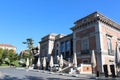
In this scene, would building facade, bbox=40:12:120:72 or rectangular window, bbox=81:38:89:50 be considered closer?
building facade, bbox=40:12:120:72

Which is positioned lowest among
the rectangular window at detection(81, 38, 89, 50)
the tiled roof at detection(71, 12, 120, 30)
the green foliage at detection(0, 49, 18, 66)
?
the green foliage at detection(0, 49, 18, 66)

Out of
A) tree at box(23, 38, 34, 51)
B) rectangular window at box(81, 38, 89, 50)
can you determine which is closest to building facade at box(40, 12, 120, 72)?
rectangular window at box(81, 38, 89, 50)

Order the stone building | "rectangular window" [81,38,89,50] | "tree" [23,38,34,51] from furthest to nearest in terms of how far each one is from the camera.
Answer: "tree" [23,38,34,51], "rectangular window" [81,38,89,50], the stone building

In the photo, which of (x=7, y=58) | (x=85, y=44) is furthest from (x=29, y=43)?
(x=85, y=44)

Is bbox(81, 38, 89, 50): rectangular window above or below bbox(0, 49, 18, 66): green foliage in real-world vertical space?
above

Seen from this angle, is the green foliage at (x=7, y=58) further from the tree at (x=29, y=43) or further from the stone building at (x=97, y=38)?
the stone building at (x=97, y=38)

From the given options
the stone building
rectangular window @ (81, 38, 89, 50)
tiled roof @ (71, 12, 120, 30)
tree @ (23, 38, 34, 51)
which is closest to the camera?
the stone building

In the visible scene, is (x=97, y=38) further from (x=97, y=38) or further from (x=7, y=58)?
(x=7, y=58)

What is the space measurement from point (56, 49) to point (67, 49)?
5666 mm

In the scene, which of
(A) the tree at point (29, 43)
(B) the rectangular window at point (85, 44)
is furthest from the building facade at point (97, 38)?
(A) the tree at point (29, 43)

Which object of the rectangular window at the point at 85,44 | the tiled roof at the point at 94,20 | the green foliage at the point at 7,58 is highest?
the tiled roof at the point at 94,20

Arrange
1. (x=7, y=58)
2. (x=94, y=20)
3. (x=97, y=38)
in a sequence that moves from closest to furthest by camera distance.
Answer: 1. (x=97, y=38)
2. (x=94, y=20)
3. (x=7, y=58)

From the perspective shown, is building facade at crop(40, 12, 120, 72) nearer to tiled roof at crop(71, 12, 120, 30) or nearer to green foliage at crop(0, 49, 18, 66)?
tiled roof at crop(71, 12, 120, 30)

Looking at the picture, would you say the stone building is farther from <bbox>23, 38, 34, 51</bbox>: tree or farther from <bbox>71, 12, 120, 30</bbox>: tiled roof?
<bbox>23, 38, 34, 51</bbox>: tree
